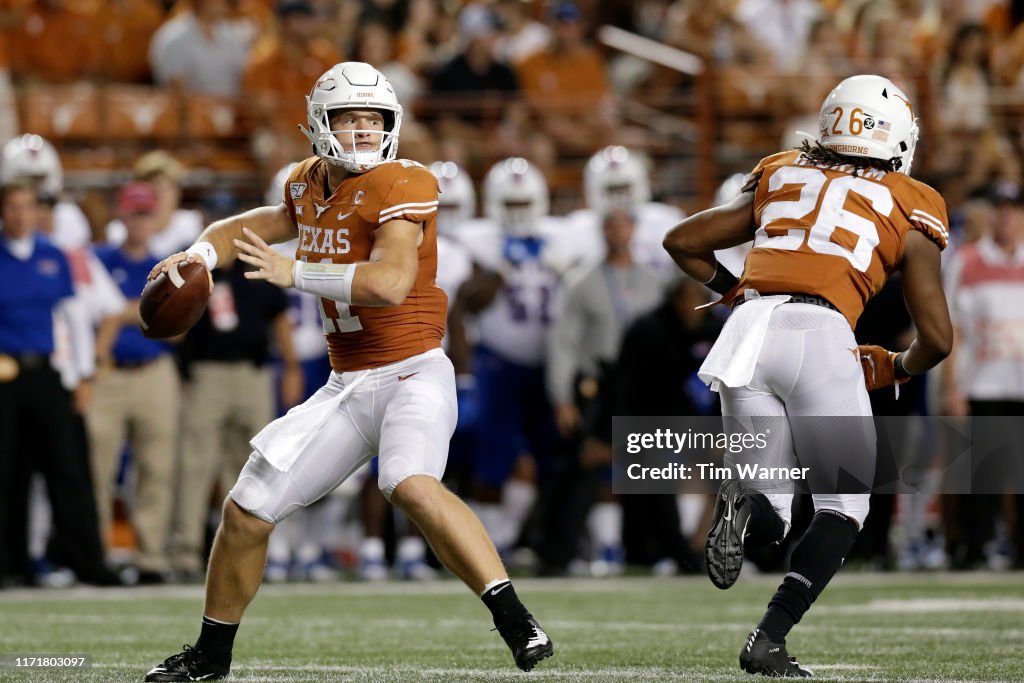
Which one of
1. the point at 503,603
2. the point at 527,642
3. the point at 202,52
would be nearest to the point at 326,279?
the point at 503,603

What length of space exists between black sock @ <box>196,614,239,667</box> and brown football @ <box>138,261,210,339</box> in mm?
829

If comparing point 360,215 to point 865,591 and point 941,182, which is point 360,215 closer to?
point 865,591

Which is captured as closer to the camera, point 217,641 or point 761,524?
point 761,524

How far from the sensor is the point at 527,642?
5.15 meters

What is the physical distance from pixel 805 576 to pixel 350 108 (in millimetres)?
1837

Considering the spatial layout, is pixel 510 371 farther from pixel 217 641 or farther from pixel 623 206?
pixel 217 641

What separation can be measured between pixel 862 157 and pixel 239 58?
25.6 feet

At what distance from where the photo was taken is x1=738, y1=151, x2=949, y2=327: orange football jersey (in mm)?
5430

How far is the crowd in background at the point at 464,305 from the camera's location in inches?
388

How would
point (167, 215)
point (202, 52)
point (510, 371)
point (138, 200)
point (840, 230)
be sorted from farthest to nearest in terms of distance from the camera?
point (202, 52), point (510, 371), point (167, 215), point (138, 200), point (840, 230)

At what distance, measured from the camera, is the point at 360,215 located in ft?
17.8

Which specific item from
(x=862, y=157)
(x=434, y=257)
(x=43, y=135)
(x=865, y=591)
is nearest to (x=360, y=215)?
(x=434, y=257)

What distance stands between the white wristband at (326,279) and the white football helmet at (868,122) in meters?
1.47

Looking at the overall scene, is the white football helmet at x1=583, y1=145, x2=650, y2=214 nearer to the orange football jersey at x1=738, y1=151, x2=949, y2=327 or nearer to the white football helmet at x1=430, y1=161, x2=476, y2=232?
the white football helmet at x1=430, y1=161, x2=476, y2=232
